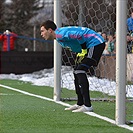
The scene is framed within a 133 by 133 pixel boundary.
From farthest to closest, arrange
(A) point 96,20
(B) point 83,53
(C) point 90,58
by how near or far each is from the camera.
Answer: (A) point 96,20 < (B) point 83,53 < (C) point 90,58

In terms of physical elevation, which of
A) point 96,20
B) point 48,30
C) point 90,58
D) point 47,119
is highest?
point 96,20

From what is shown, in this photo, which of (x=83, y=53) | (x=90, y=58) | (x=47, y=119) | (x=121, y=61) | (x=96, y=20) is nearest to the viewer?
(x=121, y=61)

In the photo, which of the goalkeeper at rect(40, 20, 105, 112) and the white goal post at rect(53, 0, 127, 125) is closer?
the white goal post at rect(53, 0, 127, 125)

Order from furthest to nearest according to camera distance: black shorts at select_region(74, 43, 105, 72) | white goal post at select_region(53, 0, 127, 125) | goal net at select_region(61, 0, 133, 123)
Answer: goal net at select_region(61, 0, 133, 123), black shorts at select_region(74, 43, 105, 72), white goal post at select_region(53, 0, 127, 125)

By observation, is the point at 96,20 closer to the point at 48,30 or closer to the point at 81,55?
the point at 81,55

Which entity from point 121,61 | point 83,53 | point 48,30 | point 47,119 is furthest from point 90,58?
point 121,61

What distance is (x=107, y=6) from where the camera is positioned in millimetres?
14477

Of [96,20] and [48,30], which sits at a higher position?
[96,20]

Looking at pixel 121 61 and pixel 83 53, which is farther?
pixel 83 53

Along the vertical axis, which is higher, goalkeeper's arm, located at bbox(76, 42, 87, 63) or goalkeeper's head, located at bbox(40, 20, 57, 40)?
goalkeeper's head, located at bbox(40, 20, 57, 40)

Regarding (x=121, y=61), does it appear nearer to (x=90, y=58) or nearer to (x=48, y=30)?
(x=90, y=58)

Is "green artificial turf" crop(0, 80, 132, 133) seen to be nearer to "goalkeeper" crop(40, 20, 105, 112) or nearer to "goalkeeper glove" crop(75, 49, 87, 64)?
"goalkeeper" crop(40, 20, 105, 112)

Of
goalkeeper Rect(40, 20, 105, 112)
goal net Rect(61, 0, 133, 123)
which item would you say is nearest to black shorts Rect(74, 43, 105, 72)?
goalkeeper Rect(40, 20, 105, 112)

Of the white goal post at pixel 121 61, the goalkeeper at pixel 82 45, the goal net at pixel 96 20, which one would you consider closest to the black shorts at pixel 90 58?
the goalkeeper at pixel 82 45
